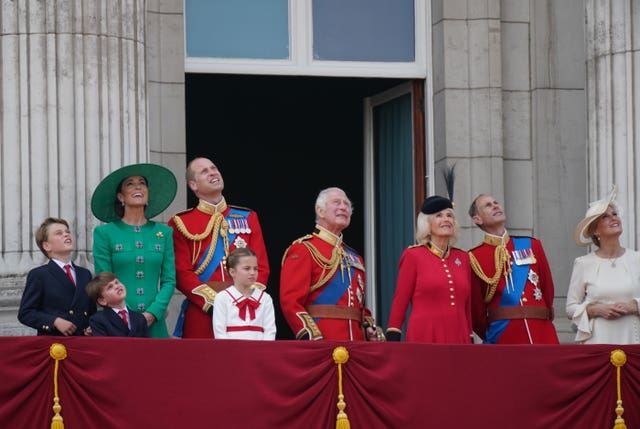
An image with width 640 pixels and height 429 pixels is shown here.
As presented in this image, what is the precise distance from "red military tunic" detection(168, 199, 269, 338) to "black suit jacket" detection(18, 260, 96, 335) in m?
0.88

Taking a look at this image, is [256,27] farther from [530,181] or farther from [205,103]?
[205,103]

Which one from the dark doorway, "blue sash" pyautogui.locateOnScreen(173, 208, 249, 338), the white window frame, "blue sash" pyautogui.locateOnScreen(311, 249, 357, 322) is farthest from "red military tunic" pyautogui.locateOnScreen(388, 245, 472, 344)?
the dark doorway

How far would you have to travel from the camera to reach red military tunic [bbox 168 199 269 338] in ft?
40.8

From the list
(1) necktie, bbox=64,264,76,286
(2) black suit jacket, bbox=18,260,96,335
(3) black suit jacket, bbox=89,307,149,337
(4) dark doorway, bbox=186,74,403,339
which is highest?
(4) dark doorway, bbox=186,74,403,339

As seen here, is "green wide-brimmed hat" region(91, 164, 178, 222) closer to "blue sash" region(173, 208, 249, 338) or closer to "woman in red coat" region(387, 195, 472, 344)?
"blue sash" region(173, 208, 249, 338)

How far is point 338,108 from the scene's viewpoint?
66.8 feet

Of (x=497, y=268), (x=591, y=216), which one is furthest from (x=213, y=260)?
(x=591, y=216)

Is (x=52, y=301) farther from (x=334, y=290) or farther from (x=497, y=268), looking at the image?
(x=497, y=268)

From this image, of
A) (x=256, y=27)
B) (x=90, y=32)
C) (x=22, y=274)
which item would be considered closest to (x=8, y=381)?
(x=22, y=274)

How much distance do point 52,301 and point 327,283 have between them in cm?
199

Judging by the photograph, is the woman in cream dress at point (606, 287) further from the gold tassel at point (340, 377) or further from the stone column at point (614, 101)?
the gold tassel at point (340, 377)

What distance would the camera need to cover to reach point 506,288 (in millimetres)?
13047

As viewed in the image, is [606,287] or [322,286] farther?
[606,287]

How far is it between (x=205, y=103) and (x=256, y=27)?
18.1 ft
